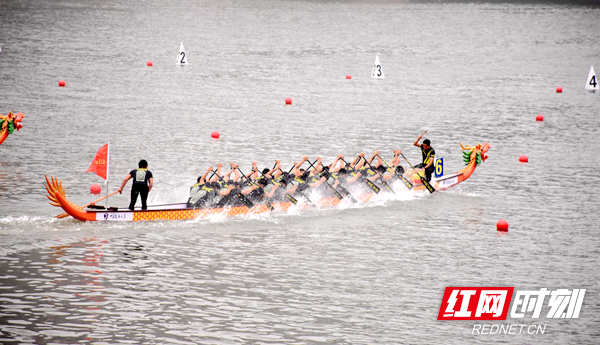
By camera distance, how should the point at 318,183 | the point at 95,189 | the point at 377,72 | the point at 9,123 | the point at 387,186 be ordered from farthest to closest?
the point at 377,72, the point at 9,123, the point at 387,186, the point at 95,189, the point at 318,183

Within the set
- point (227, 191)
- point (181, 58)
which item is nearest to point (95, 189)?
point (227, 191)

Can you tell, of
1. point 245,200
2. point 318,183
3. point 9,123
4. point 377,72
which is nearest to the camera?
point 245,200

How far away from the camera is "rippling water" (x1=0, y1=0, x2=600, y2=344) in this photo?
1504cm

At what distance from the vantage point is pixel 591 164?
2959 cm

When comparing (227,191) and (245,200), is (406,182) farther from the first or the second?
(227,191)

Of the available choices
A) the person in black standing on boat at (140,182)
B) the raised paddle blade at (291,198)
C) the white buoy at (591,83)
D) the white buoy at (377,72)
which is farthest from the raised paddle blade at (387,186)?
the white buoy at (591,83)

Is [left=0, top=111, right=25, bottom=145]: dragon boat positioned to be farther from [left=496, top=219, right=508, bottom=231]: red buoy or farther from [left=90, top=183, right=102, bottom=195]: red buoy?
[left=496, top=219, right=508, bottom=231]: red buoy

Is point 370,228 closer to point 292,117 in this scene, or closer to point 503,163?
point 503,163

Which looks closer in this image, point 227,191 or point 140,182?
→ point 140,182

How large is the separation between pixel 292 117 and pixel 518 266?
65.9 ft

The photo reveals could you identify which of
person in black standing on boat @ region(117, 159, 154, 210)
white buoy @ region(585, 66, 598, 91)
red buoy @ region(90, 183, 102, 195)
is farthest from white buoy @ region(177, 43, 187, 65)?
person in black standing on boat @ region(117, 159, 154, 210)

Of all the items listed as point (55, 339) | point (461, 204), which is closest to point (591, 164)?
point (461, 204)

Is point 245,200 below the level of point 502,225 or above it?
above

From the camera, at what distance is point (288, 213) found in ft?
71.2
